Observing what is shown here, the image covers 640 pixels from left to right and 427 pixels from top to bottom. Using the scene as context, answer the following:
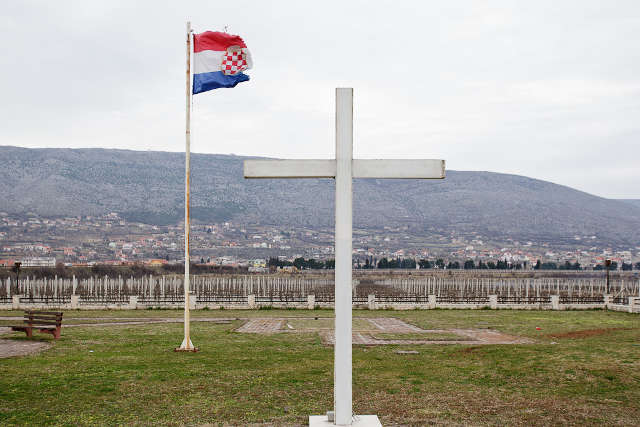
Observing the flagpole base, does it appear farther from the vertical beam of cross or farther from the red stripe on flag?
the vertical beam of cross

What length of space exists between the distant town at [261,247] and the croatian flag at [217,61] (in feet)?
343

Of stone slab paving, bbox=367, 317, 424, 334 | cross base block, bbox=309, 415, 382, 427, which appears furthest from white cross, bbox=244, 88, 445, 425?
stone slab paving, bbox=367, 317, 424, 334

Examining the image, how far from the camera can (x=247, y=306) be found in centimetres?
3056

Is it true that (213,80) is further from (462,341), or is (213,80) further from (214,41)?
(462,341)

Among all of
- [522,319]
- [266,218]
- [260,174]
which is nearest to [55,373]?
[260,174]

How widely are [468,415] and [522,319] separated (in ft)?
58.9

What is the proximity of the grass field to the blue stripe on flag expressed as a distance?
612 cm

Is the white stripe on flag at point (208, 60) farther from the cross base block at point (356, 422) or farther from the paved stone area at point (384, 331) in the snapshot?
the cross base block at point (356, 422)

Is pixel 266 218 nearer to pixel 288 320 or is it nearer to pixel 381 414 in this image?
pixel 288 320

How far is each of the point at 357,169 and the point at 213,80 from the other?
8.63 meters

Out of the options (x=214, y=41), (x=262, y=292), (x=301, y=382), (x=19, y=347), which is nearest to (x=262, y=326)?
(x=19, y=347)

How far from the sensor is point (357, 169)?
20.8 feet

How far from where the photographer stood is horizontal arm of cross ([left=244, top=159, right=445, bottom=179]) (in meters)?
6.29

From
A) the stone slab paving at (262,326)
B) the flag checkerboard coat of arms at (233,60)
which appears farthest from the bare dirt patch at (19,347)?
the flag checkerboard coat of arms at (233,60)
